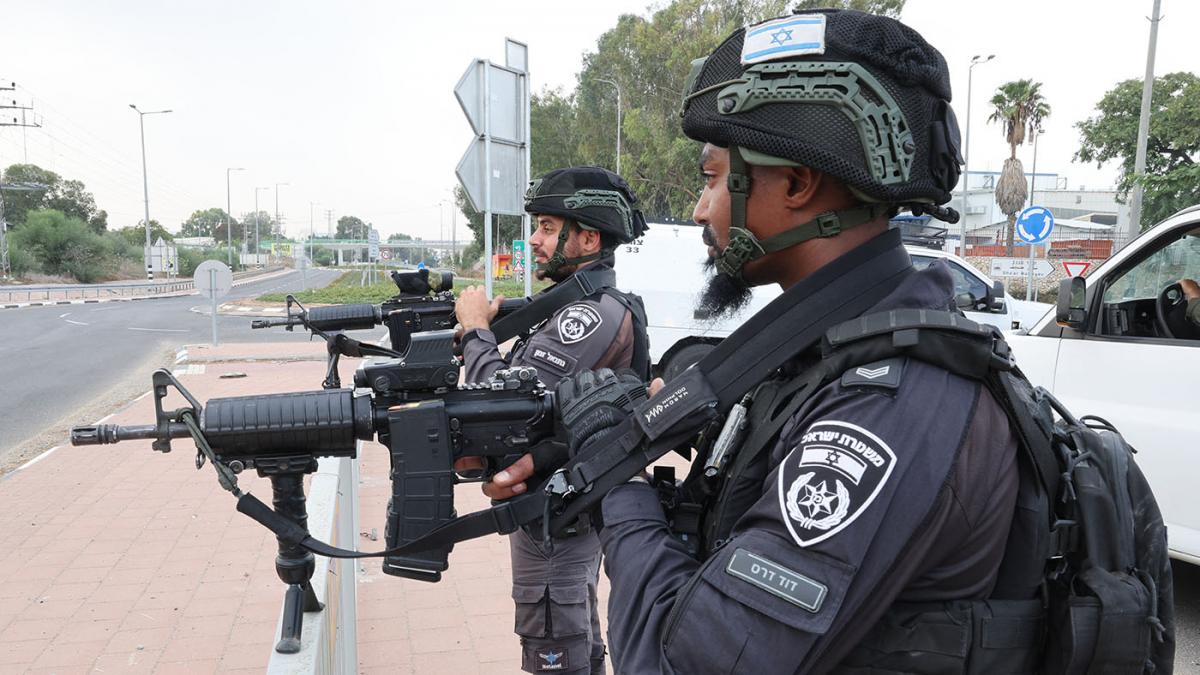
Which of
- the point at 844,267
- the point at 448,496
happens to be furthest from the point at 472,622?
the point at 844,267

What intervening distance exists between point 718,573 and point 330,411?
1043 mm

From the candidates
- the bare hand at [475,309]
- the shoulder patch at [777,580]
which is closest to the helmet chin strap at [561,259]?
the bare hand at [475,309]

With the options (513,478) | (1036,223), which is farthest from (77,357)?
(1036,223)

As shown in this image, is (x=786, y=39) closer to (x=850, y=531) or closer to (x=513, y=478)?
(x=850, y=531)

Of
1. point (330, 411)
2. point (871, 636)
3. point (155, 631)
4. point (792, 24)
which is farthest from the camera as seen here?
point (155, 631)

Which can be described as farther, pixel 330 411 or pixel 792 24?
pixel 330 411

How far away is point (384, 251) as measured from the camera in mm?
27922

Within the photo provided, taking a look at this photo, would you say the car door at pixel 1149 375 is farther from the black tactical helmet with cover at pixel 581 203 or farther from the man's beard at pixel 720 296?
the man's beard at pixel 720 296

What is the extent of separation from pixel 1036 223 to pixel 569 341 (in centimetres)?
1210

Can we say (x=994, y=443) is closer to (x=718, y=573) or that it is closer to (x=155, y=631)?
(x=718, y=573)

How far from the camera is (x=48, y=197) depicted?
68000mm

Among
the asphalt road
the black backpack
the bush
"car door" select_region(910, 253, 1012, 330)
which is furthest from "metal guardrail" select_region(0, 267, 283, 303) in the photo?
the black backpack

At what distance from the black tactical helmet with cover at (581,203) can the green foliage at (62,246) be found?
Result: 59.5 m

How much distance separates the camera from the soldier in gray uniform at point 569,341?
262cm
